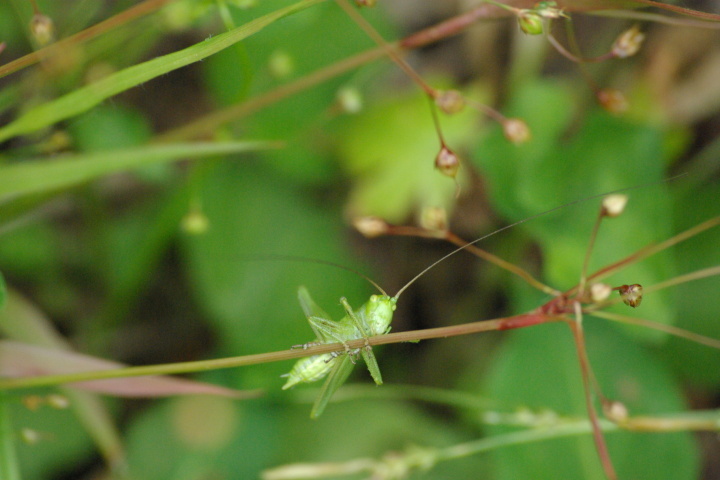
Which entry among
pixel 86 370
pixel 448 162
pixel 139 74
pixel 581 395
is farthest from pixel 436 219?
pixel 581 395

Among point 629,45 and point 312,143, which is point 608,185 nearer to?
point 629,45

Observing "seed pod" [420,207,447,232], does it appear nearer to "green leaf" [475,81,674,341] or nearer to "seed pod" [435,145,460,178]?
"seed pod" [435,145,460,178]

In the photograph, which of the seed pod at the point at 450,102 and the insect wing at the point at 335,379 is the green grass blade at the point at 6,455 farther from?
the seed pod at the point at 450,102

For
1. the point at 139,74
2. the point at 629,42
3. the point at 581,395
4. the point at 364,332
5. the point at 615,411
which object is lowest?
the point at 615,411

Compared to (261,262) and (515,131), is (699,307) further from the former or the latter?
(261,262)

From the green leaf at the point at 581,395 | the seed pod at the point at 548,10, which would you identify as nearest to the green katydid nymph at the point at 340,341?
the seed pod at the point at 548,10

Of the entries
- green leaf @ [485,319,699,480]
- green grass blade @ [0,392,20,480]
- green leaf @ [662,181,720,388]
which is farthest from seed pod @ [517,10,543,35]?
green leaf @ [662,181,720,388]

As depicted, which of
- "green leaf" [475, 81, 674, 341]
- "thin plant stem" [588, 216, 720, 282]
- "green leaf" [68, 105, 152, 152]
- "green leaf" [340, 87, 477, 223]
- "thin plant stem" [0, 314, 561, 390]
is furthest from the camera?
"green leaf" [340, 87, 477, 223]

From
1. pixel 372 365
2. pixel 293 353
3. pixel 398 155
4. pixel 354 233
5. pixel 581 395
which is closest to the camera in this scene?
pixel 293 353
